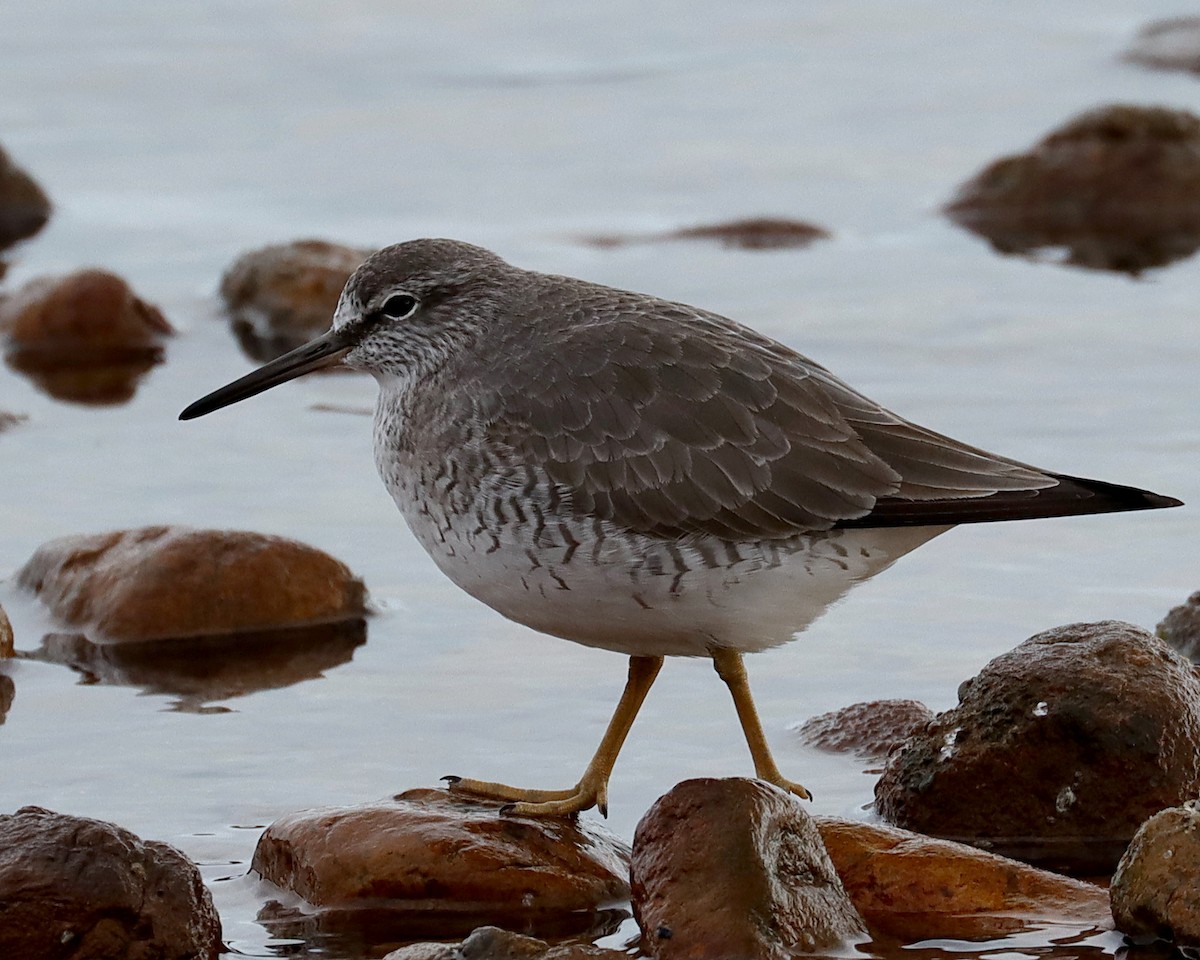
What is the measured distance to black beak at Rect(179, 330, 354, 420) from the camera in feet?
29.0

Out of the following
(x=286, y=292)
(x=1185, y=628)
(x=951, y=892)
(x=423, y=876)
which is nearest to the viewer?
(x=951, y=892)

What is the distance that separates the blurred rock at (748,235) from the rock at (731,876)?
10675 millimetres

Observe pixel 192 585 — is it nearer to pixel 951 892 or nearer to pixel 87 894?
pixel 87 894

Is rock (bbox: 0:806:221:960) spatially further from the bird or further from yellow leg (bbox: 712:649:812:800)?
yellow leg (bbox: 712:649:812:800)

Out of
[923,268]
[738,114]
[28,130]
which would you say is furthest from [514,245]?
[28,130]

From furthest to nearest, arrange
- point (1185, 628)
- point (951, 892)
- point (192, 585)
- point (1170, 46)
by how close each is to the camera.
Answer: point (1170, 46), point (192, 585), point (1185, 628), point (951, 892)

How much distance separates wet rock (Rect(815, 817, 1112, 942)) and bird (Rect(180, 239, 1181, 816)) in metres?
0.81

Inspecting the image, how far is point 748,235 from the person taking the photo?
17.5m

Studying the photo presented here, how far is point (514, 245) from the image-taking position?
1706cm

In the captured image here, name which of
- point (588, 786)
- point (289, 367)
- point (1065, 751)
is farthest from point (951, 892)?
point (289, 367)

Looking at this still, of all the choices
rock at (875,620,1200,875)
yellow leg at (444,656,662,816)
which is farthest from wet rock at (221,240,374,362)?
rock at (875,620,1200,875)

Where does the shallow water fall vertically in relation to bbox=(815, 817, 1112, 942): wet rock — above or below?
above

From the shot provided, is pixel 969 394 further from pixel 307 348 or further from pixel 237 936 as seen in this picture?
pixel 237 936

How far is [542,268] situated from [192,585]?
275 inches
